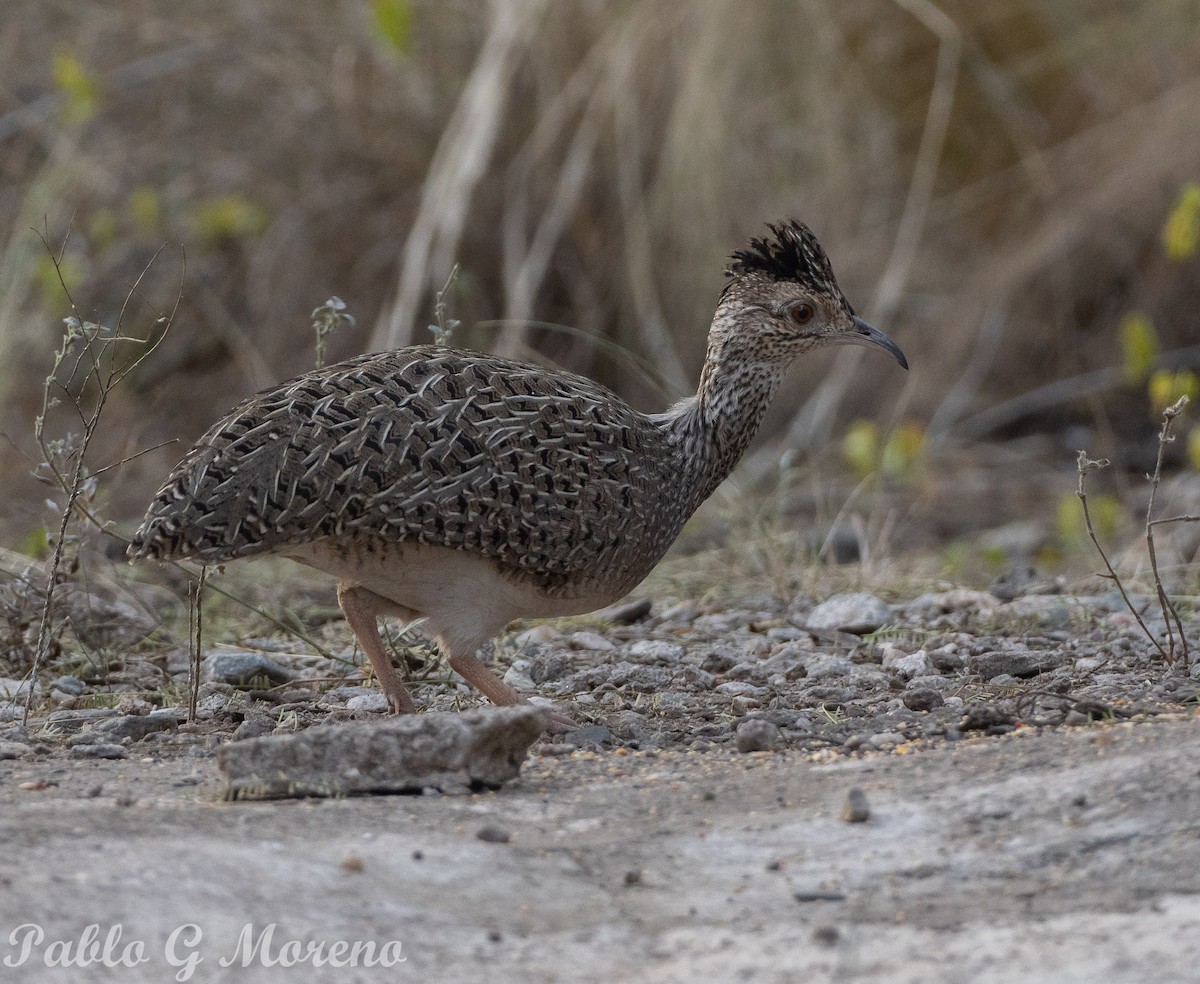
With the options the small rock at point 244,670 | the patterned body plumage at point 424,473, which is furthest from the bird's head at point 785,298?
the small rock at point 244,670

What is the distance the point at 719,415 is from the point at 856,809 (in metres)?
2.28

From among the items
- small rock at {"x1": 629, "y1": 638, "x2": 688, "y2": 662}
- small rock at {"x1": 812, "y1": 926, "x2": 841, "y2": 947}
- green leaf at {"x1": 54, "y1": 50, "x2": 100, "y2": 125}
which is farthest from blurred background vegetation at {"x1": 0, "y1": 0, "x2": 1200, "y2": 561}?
small rock at {"x1": 812, "y1": 926, "x2": 841, "y2": 947}

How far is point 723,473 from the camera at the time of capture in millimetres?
5637

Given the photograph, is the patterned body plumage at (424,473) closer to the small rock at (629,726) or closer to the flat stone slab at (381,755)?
the small rock at (629,726)

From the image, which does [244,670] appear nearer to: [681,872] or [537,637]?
[537,637]

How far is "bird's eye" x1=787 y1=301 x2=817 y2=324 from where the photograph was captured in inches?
220

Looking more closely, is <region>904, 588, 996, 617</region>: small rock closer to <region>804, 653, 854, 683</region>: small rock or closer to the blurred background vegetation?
<region>804, 653, 854, 683</region>: small rock

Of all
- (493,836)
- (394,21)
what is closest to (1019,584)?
(493,836)

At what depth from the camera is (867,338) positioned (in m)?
5.71

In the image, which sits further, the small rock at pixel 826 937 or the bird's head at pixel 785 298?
the bird's head at pixel 785 298

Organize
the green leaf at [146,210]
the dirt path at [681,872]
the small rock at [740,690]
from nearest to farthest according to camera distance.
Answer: the dirt path at [681,872], the small rock at [740,690], the green leaf at [146,210]

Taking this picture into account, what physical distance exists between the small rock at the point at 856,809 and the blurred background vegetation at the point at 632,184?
6.17m

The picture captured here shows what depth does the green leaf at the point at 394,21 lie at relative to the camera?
921 centimetres

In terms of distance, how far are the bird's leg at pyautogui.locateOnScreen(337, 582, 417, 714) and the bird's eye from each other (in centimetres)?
160
